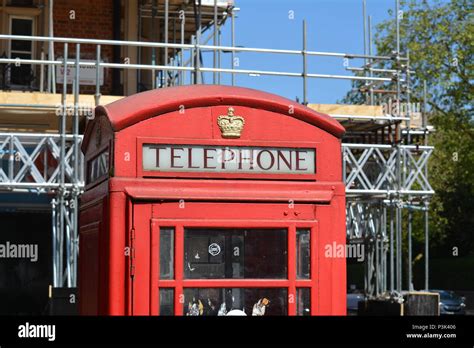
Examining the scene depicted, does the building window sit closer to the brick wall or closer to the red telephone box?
the brick wall

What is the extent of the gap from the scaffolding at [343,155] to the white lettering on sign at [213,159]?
35.7 ft

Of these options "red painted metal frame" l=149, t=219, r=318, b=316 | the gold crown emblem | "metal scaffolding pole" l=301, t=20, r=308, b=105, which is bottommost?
"red painted metal frame" l=149, t=219, r=318, b=316

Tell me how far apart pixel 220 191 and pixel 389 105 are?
→ 52.4ft

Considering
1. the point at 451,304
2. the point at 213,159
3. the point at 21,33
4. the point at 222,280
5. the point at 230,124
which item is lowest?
the point at 451,304

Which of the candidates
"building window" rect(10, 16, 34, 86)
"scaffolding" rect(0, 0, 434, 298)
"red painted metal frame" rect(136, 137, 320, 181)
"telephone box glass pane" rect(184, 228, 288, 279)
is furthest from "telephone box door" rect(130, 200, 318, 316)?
"building window" rect(10, 16, 34, 86)

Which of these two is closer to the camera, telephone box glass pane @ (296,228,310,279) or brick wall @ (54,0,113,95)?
telephone box glass pane @ (296,228,310,279)

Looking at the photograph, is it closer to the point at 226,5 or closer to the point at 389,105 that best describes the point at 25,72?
the point at 226,5

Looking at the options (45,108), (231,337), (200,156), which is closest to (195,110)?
(200,156)

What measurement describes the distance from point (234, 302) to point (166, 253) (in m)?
0.50

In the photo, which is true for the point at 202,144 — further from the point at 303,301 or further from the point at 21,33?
the point at 21,33

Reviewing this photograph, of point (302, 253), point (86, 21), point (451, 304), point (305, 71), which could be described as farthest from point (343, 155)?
point (451, 304)

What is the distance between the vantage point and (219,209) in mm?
6629

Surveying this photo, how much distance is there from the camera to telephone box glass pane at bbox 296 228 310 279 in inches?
265

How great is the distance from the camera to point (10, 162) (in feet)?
58.3
